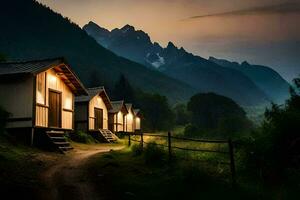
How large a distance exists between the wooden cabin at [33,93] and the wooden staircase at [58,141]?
1.48 ft

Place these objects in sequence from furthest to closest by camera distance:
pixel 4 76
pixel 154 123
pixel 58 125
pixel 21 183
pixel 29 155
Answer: pixel 154 123, pixel 58 125, pixel 4 76, pixel 29 155, pixel 21 183

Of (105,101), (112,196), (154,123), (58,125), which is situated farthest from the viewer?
(154,123)

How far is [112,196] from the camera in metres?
12.5

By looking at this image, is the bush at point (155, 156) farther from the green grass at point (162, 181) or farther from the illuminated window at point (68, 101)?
the illuminated window at point (68, 101)

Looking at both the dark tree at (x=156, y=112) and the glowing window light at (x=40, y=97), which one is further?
the dark tree at (x=156, y=112)

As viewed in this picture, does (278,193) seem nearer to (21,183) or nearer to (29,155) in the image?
(21,183)

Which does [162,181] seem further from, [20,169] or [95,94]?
[95,94]

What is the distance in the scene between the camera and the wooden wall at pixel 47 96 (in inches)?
1019

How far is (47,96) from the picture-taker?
27.0 metres

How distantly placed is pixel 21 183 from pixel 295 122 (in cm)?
977

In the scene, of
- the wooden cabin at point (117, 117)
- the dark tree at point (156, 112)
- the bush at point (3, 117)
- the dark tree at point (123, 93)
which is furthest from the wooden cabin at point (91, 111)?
the dark tree at point (156, 112)

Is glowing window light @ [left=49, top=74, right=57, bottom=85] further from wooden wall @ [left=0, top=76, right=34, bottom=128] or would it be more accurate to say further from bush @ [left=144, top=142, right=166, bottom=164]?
bush @ [left=144, top=142, right=166, bottom=164]

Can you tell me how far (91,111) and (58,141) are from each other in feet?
50.9

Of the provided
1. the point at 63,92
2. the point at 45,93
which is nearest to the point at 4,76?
the point at 45,93
